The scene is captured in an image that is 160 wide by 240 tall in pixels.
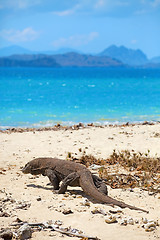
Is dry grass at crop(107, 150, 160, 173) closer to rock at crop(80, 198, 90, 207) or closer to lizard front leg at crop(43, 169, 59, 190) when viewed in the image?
lizard front leg at crop(43, 169, 59, 190)

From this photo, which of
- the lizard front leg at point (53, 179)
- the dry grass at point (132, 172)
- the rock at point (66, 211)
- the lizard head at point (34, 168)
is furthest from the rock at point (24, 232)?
the dry grass at point (132, 172)

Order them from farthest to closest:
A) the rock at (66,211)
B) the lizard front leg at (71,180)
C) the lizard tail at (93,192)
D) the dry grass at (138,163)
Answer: the dry grass at (138,163) < the lizard front leg at (71,180) < the lizard tail at (93,192) < the rock at (66,211)

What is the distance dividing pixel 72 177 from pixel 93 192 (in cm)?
71

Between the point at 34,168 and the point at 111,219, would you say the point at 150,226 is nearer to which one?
the point at 111,219

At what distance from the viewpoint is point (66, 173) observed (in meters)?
8.08

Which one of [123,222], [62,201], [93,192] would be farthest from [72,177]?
[123,222]

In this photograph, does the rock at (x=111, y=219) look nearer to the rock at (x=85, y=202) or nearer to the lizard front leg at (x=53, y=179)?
the rock at (x=85, y=202)

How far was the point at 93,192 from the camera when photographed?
734 centimetres

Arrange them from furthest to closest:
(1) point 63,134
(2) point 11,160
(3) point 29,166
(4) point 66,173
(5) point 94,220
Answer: (1) point 63,134 → (2) point 11,160 → (3) point 29,166 → (4) point 66,173 → (5) point 94,220

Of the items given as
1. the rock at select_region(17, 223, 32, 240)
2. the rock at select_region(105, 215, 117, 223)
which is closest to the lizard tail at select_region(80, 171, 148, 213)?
the rock at select_region(105, 215, 117, 223)

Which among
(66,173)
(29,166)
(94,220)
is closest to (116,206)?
(94,220)

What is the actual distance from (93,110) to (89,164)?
2241 centimetres

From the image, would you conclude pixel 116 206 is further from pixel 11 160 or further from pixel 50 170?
pixel 11 160

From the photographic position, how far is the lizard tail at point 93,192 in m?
6.97
